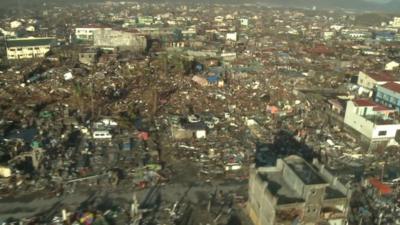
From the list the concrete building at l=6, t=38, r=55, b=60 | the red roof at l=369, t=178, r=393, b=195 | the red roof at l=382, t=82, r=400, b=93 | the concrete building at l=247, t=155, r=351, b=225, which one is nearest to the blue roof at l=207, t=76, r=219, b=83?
the red roof at l=382, t=82, r=400, b=93

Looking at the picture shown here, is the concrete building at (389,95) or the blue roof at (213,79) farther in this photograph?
the blue roof at (213,79)

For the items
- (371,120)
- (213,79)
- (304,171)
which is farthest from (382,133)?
(213,79)

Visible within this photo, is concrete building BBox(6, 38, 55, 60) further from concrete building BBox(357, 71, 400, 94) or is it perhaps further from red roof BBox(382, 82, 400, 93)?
red roof BBox(382, 82, 400, 93)

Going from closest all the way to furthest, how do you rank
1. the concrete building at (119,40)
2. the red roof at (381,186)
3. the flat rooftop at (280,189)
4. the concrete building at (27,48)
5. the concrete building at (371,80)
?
the flat rooftop at (280,189) → the red roof at (381,186) → the concrete building at (371,80) → the concrete building at (27,48) → the concrete building at (119,40)

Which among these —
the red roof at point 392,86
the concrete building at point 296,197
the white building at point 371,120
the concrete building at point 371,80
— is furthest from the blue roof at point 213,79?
the concrete building at point 296,197

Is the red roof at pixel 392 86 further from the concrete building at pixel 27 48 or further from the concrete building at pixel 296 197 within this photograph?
the concrete building at pixel 27 48
